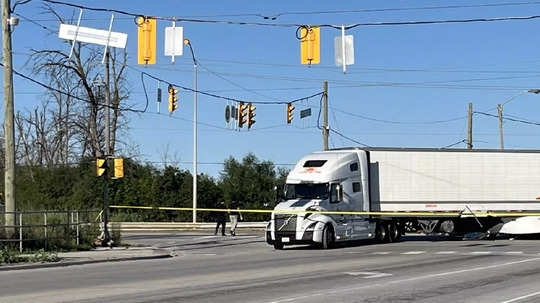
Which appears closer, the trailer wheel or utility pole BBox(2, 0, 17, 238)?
utility pole BBox(2, 0, 17, 238)

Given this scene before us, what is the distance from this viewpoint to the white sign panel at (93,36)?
22172mm

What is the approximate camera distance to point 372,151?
104 ft

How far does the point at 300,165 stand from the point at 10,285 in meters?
15.3

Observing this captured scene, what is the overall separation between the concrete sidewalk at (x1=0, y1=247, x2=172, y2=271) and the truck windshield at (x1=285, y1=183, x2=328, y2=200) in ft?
17.0

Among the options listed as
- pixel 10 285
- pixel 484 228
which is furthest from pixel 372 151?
pixel 10 285

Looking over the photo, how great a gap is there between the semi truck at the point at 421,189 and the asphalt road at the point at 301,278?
3443mm

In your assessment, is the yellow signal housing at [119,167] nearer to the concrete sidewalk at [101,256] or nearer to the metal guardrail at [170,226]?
the concrete sidewalk at [101,256]

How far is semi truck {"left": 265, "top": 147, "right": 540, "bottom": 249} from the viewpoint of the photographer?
97.3ft

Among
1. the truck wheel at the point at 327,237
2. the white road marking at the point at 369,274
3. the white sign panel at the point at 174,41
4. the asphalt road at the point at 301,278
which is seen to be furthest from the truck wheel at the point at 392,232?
the white road marking at the point at 369,274

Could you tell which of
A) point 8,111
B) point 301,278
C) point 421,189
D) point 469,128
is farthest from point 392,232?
point 469,128

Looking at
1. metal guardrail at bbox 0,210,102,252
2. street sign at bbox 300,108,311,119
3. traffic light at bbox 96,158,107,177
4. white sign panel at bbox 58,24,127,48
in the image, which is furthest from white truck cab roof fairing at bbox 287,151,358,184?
street sign at bbox 300,108,311,119

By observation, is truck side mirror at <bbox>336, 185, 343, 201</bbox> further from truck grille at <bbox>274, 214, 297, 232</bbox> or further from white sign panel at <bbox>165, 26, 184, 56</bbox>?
white sign panel at <bbox>165, 26, 184, 56</bbox>

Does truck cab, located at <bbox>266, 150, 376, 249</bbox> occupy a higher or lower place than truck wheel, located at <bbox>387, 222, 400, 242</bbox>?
higher

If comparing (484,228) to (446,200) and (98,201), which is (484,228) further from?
→ (98,201)
